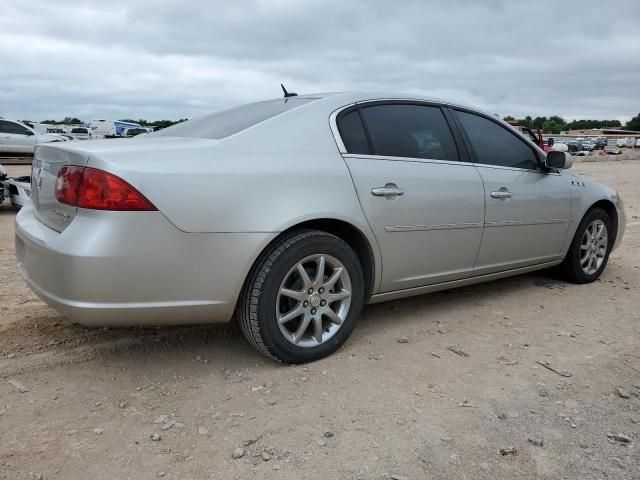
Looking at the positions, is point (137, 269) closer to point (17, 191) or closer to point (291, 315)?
point (291, 315)

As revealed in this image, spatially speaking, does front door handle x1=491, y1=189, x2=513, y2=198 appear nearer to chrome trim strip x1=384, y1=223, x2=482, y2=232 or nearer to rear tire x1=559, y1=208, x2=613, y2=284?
chrome trim strip x1=384, y1=223, x2=482, y2=232

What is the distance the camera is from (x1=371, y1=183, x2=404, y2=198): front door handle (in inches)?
134

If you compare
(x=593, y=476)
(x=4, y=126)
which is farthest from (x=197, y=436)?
(x=4, y=126)

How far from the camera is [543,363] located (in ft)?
10.9

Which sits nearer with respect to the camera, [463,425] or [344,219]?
[463,425]

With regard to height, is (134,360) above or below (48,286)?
below

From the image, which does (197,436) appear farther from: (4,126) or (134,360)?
(4,126)

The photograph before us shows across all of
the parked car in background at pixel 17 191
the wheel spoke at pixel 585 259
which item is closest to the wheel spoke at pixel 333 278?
the wheel spoke at pixel 585 259

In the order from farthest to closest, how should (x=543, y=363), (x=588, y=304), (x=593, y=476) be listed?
(x=588, y=304)
(x=543, y=363)
(x=593, y=476)

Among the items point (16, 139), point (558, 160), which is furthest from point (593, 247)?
point (16, 139)

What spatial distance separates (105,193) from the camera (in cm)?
265

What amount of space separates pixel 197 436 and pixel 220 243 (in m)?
0.89

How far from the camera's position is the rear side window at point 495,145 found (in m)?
4.16

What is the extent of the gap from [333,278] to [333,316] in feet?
0.72
